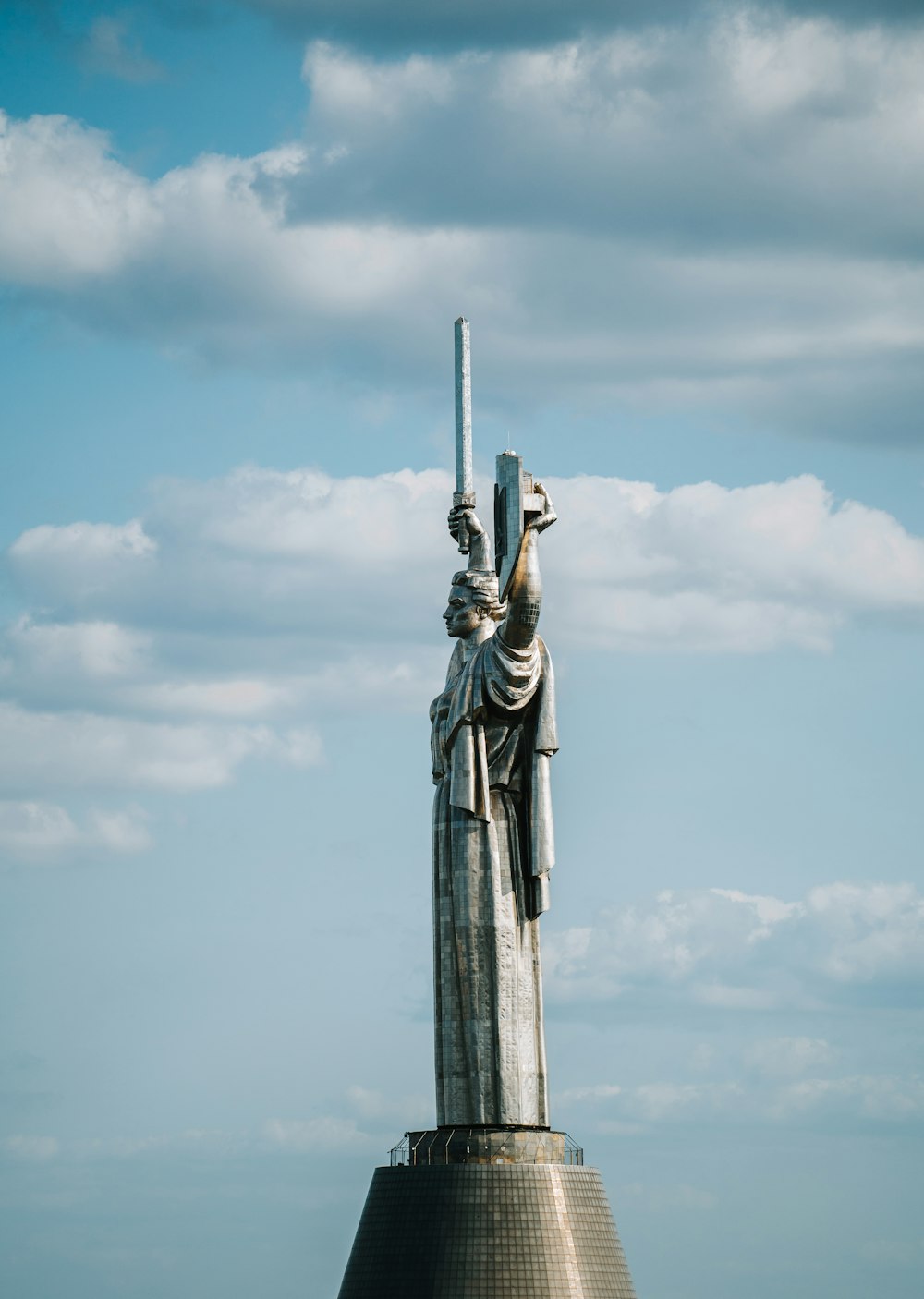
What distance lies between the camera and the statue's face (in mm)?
38906

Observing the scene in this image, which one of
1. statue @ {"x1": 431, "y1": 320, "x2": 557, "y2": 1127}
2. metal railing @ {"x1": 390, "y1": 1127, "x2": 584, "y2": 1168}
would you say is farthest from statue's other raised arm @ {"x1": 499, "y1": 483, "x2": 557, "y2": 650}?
metal railing @ {"x1": 390, "y1": 1127, "x2": 584, "y2": 1168}

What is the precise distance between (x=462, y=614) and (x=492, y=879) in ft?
16.3

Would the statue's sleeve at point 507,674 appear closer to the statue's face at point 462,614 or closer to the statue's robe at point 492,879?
the statue's robe at point 492,879

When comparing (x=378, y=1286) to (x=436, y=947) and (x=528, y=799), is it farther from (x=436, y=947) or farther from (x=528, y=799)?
(x=528, y=799)

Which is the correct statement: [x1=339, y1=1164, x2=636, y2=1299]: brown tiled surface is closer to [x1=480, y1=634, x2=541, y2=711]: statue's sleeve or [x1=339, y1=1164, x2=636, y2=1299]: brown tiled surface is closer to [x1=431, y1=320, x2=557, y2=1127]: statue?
[x1=431, y1=320, x2=557, y2=1127]: statue

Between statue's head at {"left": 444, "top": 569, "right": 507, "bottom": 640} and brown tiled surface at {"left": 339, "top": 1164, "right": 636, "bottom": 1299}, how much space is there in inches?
380

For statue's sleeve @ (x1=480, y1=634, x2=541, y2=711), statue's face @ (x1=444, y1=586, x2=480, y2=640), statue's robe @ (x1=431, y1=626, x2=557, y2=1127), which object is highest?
statue's face @ (x1=444, y1=586, x2=480, y2=640)

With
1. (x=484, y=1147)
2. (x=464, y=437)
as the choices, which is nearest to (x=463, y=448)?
(x=464, y=437)

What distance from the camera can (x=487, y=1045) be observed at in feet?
120

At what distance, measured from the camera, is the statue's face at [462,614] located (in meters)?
38.9

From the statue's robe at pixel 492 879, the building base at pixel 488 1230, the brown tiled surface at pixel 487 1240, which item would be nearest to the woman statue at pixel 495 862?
the statue's robe at pixel 492 879

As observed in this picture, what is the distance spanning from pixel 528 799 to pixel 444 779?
1.55m

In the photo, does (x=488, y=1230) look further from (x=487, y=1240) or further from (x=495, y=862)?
(x=495, y=862)

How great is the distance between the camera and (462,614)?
38969 mm
